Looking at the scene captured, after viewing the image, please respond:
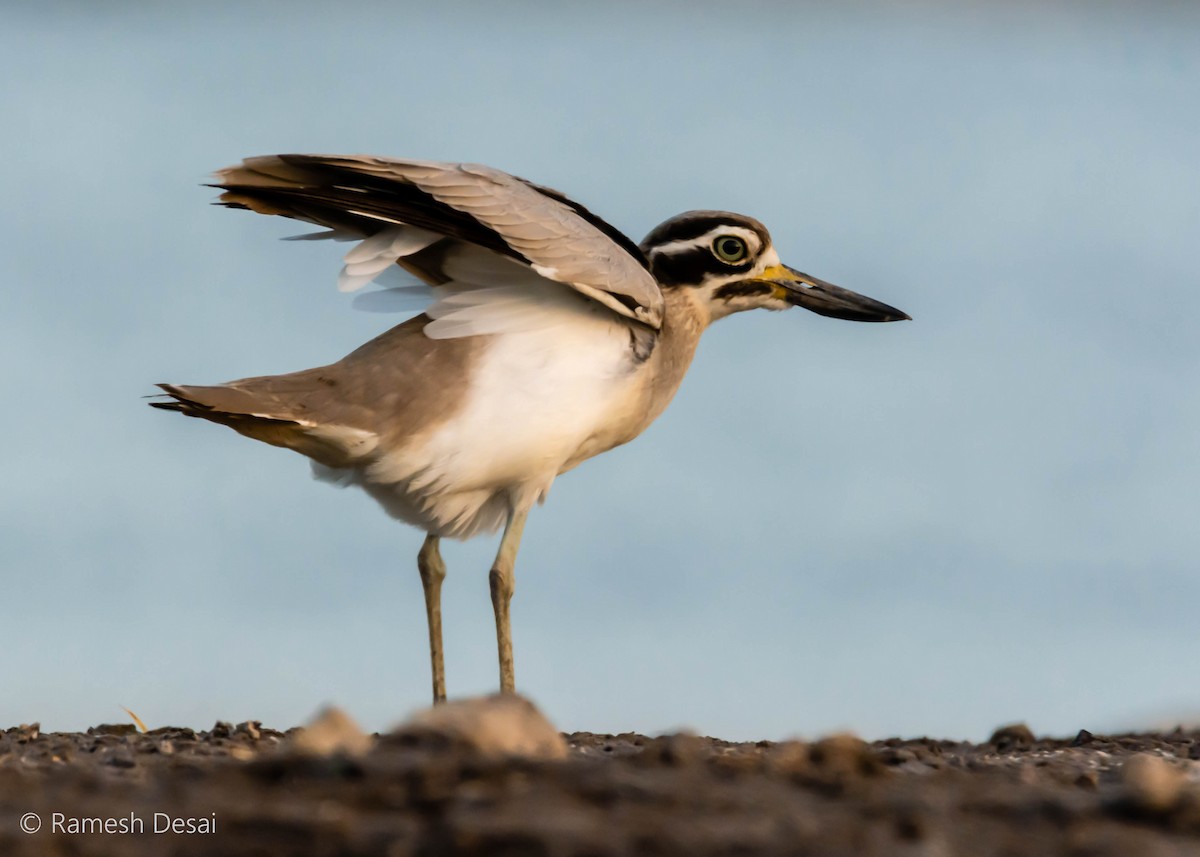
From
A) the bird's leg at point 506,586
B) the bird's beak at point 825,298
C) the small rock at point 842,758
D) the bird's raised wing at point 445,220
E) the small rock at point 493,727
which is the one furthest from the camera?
the bird's beak at point 825,298

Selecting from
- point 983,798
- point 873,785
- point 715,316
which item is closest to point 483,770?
point 873,785

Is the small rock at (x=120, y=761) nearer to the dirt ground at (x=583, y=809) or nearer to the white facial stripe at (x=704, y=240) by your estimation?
the dirt ground at (x=583, y=809)

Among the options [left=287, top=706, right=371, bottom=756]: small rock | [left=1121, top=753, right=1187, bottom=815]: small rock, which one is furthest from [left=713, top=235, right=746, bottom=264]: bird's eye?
[left=1121, top=753, right=1187, bottom=815]: small rock

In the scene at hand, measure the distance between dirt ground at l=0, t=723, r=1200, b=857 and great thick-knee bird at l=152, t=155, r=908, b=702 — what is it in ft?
8.96

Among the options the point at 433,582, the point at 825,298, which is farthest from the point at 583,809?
the point at 825,298

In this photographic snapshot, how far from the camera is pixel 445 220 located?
7.05m

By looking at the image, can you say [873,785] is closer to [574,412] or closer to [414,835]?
[414,835]

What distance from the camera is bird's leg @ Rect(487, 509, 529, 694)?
26.2 feet

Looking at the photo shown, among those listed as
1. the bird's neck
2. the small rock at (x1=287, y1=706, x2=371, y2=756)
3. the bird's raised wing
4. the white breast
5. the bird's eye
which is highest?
the bird's eye

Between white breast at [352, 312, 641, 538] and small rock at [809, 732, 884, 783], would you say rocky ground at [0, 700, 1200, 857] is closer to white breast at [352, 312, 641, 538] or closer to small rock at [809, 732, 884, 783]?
small rock at [809, 732, 884, 783]

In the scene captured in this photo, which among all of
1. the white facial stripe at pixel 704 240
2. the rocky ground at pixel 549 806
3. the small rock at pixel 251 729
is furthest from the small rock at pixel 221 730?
the white facial stripe at pixel 704 240

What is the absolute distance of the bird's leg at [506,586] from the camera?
26.2 ft

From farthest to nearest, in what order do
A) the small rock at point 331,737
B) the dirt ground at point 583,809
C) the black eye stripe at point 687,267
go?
the black eye stripe at point 687,267 → the small rock at point 331,737 → the dirt ground at point 583,809

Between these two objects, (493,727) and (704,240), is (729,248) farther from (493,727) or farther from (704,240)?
(493,727)
